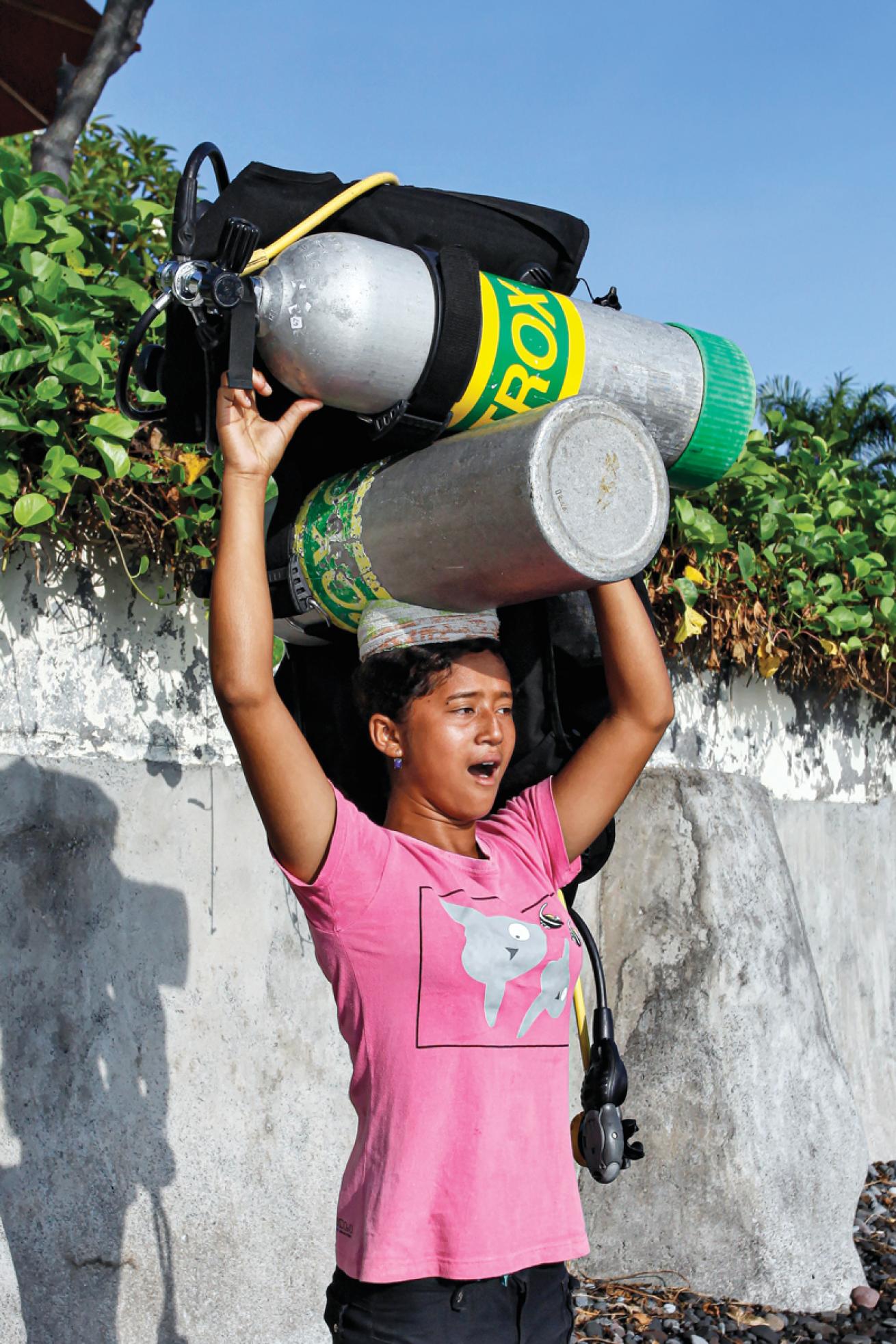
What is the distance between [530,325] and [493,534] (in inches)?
13.5

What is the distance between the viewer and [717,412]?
1.98 metres

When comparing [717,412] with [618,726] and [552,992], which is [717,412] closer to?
[618,726]

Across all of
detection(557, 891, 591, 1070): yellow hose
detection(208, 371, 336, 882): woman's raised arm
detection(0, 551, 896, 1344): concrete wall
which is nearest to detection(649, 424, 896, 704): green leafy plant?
detection(0, 551, 896, 1344): concrete wall

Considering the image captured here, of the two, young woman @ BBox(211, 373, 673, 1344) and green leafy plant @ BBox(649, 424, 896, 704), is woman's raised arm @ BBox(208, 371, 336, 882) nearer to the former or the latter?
young woman @ BBox(211, 373, 673, 1344)

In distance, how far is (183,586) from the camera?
10.9 feet

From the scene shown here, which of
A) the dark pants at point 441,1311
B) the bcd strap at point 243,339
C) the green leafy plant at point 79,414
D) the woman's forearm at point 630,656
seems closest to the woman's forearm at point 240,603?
the bcd strap at point 243,339

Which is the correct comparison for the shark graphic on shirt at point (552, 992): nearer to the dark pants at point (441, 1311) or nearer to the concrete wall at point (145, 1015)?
the dark pants at point (441, 1311)

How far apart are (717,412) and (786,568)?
295 centimetres

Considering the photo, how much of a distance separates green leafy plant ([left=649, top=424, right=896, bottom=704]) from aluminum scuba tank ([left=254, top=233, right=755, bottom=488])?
2.29 meters

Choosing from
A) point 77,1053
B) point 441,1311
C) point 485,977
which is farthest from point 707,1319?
point 485,977

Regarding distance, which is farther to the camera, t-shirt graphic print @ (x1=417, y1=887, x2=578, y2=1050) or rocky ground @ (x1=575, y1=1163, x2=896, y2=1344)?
rocky ground @ (x1=575, y1=1163, x2=896, y2=1344)

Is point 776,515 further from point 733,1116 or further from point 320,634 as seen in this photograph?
point 320,634

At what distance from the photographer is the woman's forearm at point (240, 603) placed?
1.71 m

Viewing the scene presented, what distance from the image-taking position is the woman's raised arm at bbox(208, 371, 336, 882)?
172cm
